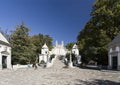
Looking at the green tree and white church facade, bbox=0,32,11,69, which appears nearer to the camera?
white church facade, bbox=0,32,11,69

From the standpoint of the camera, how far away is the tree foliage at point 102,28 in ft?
135

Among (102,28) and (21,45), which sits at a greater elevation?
(102,28)

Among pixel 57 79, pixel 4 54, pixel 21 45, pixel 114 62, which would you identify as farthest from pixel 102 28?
pixel 57 79

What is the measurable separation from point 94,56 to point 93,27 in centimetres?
662

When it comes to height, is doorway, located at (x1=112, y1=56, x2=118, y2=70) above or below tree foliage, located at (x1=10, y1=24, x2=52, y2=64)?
below

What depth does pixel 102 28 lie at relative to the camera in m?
44.1

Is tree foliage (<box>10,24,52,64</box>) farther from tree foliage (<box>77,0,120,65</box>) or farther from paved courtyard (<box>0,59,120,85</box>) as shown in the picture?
paved courtyard (<box>0,59,120,85</box>)

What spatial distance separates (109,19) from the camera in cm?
4275

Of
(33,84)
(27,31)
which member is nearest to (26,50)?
(27,31)

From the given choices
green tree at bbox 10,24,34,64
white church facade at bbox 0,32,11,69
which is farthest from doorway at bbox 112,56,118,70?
green tree at bbox 10,24,34,64

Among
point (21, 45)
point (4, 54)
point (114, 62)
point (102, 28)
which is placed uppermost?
point (102, 28)

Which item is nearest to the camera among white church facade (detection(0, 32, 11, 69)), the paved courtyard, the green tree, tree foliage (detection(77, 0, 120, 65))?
the paved courtyard

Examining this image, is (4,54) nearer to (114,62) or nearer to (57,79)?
(114,62)

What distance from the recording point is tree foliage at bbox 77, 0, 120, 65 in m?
41.2
